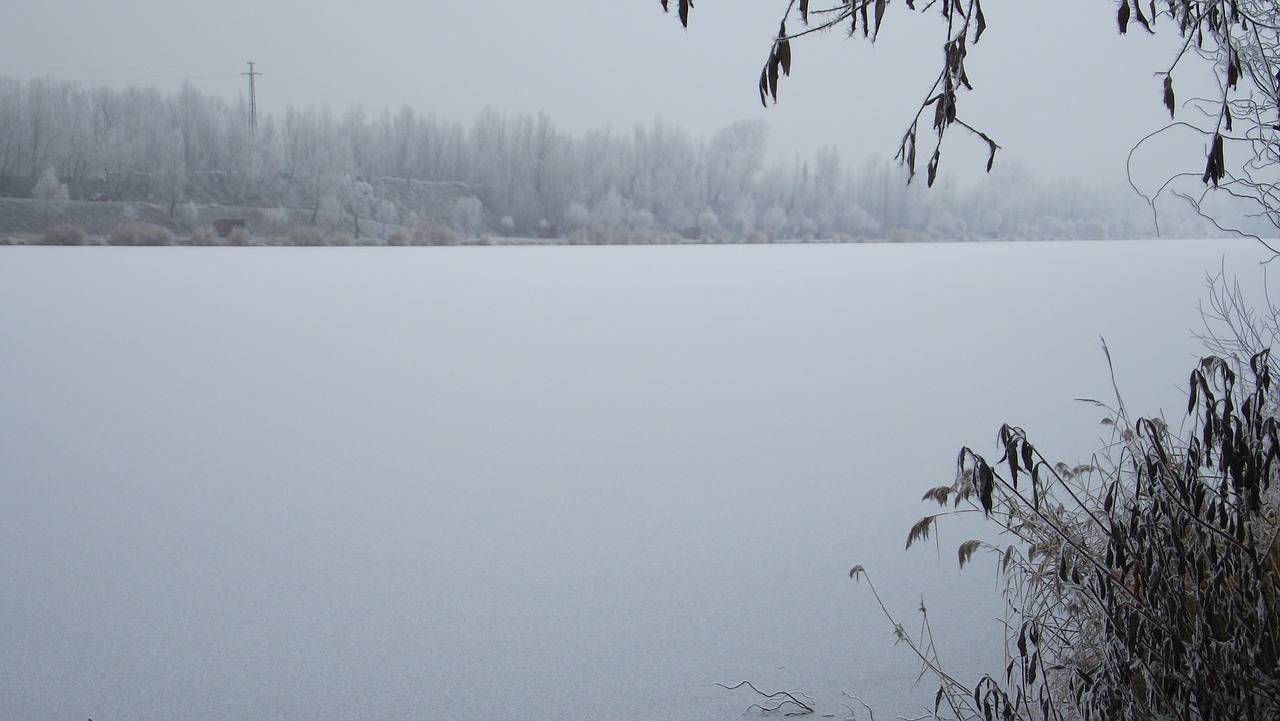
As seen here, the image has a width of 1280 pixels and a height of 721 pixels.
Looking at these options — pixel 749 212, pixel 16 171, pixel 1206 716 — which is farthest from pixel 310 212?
pixel 1206 716

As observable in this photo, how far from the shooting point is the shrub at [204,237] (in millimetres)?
24725

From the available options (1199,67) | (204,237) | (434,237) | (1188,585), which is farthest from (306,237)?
(1188,585)

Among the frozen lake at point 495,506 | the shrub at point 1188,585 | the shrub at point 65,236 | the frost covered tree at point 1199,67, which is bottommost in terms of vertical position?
the frozen lake at point 495,506

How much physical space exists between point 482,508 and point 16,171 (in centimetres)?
2982

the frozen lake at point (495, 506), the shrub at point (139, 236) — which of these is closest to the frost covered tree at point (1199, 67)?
the frozen lake at point (495, 506)

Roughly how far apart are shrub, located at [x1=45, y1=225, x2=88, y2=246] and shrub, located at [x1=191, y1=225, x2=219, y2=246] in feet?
7.70

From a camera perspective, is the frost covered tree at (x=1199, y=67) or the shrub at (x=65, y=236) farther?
the shrub at (x=65, y=236)

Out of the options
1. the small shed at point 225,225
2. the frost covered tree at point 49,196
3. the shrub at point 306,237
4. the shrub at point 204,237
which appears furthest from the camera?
the small shed at point 225,225

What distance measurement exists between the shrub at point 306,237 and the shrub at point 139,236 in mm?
3151

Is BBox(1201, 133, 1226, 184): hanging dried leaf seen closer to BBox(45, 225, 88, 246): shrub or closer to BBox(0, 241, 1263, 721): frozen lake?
BBox(0, 241, 1263, 721): frozen lake

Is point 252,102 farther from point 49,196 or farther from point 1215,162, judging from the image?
point 1215,162

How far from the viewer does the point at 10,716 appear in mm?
1563

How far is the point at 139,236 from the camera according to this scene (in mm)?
23656

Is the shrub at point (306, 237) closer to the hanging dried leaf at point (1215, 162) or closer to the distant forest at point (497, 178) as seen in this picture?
the distant forest at point (497, 178)
